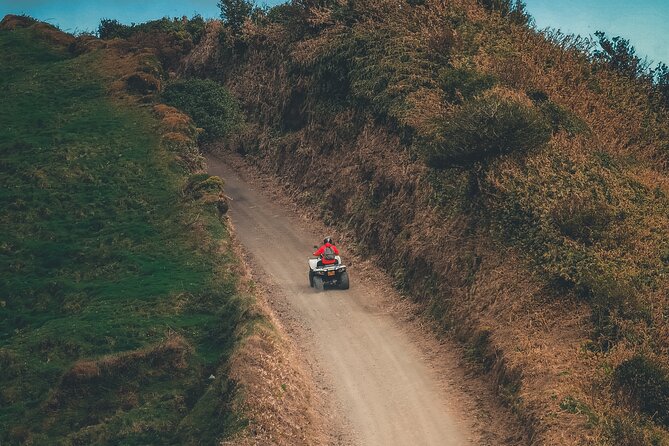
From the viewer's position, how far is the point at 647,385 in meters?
22.5

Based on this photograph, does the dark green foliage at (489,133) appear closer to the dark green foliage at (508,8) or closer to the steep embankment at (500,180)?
the steep embankment at (500,180)

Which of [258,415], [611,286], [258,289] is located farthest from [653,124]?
[258,415]

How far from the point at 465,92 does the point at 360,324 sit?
14680 millimetres

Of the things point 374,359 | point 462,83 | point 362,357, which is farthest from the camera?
point 462,83

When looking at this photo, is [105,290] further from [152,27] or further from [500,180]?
[152,27]


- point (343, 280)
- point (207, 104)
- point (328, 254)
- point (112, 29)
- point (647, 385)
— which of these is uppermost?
point (112, 29)

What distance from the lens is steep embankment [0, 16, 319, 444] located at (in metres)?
24.5

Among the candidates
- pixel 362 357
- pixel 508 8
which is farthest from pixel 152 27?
pixel 362 357

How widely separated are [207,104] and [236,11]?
14.4m

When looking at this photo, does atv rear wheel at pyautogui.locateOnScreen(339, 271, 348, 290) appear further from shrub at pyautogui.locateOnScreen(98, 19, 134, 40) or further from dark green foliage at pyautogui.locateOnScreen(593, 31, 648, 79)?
shrub at pyautogui.locateOnScreen(98, 19, 134, 40)

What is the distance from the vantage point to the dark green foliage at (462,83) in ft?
130

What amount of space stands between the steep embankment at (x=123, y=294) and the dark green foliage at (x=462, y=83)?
45.9 feet

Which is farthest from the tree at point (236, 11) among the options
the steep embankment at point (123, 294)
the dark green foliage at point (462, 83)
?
the dark green foliage at point (462, 83)

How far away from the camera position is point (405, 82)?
141 ft
